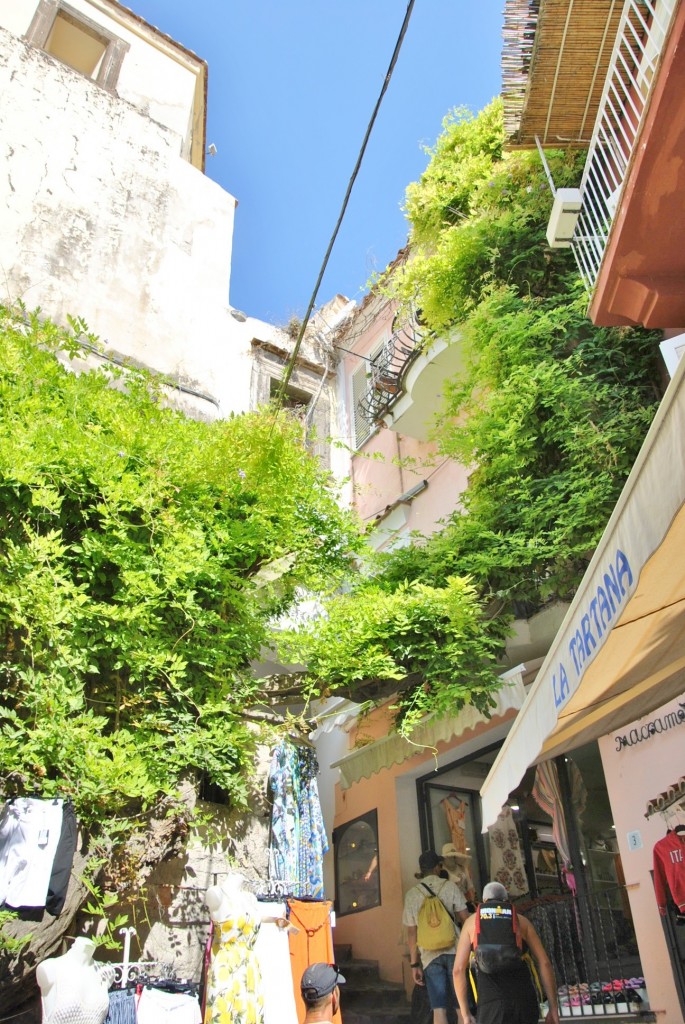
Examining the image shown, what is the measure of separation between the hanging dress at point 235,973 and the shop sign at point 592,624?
347 cm

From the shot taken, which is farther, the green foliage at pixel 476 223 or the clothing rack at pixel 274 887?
the green foliage at pixel 476 223

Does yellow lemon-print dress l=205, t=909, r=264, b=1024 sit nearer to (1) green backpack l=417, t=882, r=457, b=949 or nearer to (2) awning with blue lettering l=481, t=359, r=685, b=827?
(1) green backpack l=417, t=882, r=457, b=949

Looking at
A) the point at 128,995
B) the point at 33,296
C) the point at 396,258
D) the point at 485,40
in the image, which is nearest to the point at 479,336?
the point at 485,40

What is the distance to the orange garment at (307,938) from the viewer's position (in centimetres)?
686

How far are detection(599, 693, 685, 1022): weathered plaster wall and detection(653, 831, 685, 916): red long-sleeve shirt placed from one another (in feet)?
1.18

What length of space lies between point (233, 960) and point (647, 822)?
11.7ft

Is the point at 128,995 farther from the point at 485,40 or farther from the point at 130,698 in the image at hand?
the point at 485,40

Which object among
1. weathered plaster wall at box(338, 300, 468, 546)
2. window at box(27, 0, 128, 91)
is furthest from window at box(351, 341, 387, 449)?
window at box(27, 0, 128, 91)

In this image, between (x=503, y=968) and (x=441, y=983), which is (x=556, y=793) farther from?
(x=503, y=968)

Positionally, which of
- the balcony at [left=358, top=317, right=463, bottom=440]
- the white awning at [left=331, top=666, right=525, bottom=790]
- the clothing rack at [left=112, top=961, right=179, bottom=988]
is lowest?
the clothing rack at [left=112, top=961, right=179, bottom=988]

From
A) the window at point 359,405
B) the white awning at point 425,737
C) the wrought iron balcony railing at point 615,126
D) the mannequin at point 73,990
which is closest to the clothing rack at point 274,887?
the white awning at point 425,737

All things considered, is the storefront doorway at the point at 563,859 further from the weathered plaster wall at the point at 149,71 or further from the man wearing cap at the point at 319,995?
the weathered plaster wall at the point at 149,71

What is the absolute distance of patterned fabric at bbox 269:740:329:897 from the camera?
8328 mm

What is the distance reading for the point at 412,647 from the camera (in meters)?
7.73
